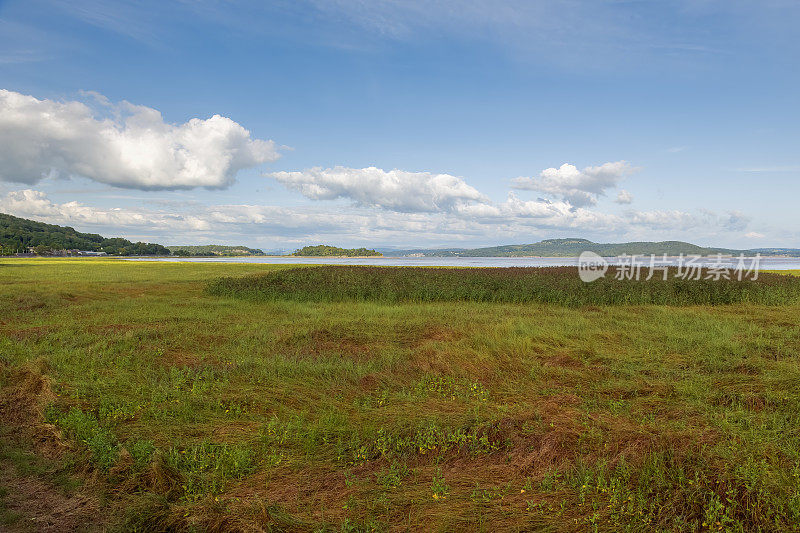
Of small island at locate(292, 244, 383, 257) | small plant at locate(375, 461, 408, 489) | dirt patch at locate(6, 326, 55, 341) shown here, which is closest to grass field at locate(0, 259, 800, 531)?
small plant at locate(375, 461, 408, 489)

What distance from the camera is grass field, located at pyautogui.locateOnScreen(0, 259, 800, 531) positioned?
14.1ft

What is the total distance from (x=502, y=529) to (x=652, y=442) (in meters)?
2.47

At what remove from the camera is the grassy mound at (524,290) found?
66.5 feet

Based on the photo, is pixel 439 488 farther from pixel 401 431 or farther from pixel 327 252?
pixel 327 252

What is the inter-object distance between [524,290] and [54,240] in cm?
14966

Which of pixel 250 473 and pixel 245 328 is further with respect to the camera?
pixel 245 328

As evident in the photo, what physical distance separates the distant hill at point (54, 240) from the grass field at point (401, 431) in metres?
127

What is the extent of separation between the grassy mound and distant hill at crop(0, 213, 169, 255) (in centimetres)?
11677

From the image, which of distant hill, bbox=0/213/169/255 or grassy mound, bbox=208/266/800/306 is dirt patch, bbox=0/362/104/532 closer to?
grassy mound, bbox=208/266/800/306

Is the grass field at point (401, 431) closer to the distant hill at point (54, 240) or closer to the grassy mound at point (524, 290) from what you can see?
the grassy mound at point (524, 290)

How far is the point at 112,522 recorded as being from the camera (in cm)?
438

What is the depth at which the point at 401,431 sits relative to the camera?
5.86 m

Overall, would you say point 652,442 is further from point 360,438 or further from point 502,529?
point 360,438

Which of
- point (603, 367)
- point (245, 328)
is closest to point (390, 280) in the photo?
point (245, 328)
